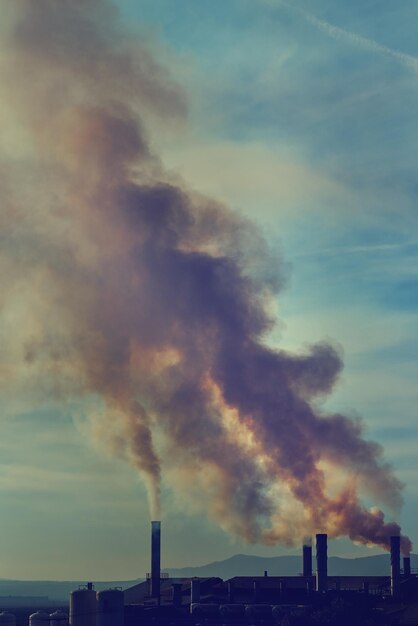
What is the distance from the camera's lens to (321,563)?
112 meters

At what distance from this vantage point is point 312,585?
4532 inches

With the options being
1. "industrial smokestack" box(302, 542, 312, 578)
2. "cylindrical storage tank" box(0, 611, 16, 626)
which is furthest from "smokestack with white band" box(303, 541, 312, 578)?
"cylindrical storage tank" box(0, 611, 16, 626)

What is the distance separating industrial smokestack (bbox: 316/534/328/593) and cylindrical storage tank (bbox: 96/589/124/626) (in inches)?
991

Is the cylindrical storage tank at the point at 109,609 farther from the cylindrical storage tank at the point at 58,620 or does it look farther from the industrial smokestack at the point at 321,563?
the industrial smokestack at the point at 321,563

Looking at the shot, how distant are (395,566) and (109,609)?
36.3 meters

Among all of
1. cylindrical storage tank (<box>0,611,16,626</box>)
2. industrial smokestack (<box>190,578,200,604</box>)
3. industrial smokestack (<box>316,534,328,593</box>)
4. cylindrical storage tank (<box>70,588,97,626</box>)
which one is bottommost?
cylindrical storage tank (<box>0,611,16,626</box>)

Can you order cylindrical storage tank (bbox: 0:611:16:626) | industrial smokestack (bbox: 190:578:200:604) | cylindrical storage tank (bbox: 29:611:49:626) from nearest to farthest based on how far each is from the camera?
cylindrical storage tank (bbox: 0:611:16:626) → cylindrical storage tank (bbox: 29:611:49:626) → industrial smokestack (bbox: 190:578:200:604)

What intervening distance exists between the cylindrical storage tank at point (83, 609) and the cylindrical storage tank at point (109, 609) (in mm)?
581

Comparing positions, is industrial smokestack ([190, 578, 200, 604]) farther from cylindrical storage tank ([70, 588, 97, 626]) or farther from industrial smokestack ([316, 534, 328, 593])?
cylindrical storage tank ([70, 588, 97, 626])

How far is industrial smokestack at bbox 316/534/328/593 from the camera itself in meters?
112

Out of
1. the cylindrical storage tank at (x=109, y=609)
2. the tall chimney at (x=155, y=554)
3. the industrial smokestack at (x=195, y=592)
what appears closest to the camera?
the cylindrical storage tank at (x=109, y=609)

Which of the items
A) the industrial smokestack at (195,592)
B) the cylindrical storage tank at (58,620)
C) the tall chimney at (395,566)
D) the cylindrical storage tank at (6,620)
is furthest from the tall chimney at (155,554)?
the tall chimney at (395,566)

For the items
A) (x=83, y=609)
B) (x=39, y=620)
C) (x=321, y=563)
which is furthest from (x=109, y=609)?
(x=321, y=563)

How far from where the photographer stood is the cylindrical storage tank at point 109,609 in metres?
94.4
